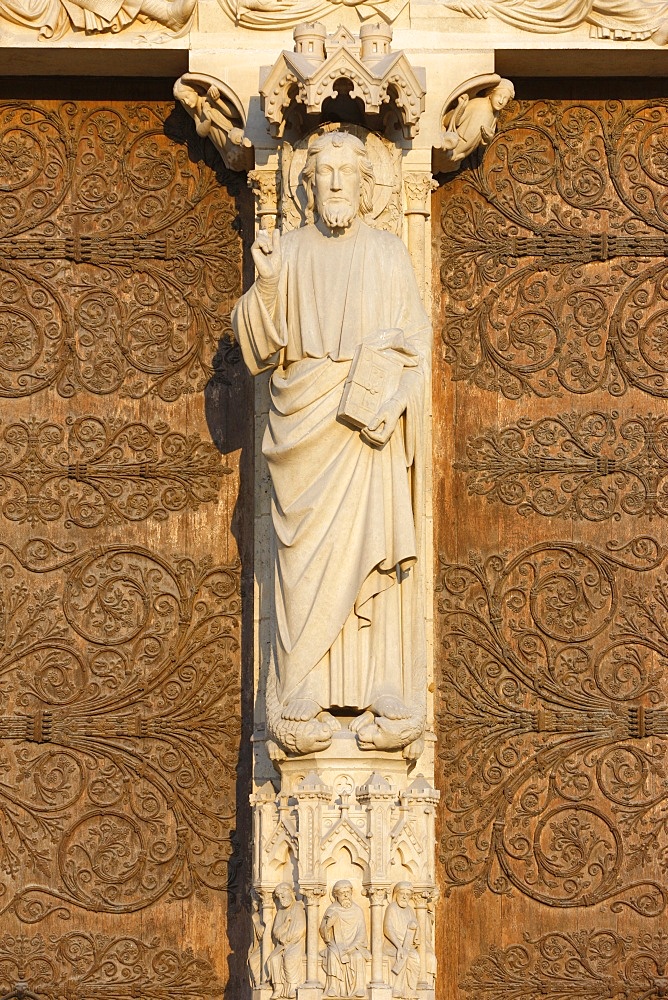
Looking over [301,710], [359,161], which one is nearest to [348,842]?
[301,710]

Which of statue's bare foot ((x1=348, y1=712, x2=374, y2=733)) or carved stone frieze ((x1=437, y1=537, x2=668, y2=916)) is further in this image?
carved stone frieze ((x1=437, y1=537, x2=668, y2=916))

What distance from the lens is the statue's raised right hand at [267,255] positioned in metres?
Result: 9.38

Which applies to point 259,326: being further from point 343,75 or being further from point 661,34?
point 661,34

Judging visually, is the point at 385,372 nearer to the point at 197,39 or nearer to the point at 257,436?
the point at 257,436

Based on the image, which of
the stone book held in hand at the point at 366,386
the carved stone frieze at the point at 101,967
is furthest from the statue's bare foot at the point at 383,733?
the carved stone frieze at the point at 101,967

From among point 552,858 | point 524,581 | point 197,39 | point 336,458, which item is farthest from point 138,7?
point 552,858

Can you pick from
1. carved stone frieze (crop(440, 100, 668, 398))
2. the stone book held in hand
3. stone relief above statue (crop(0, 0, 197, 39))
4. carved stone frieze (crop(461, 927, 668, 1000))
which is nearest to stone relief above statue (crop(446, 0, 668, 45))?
carved stone frieze (crop(440, 100, 668, 398))

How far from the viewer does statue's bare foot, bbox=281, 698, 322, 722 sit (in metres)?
9.20

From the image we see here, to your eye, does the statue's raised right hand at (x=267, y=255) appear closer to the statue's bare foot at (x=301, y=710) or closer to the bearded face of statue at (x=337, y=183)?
the bearded face of statue at (x=337, y=183)

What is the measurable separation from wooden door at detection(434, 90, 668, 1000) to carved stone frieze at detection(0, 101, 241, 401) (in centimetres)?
114

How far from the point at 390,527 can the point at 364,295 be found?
1.02m

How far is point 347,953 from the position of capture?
898cm

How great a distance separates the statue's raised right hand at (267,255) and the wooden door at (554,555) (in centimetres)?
139

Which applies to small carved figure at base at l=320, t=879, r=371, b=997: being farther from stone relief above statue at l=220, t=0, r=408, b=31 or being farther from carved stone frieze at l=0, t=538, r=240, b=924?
stone relief above statue at l=220, t=0, r=408, b=31
